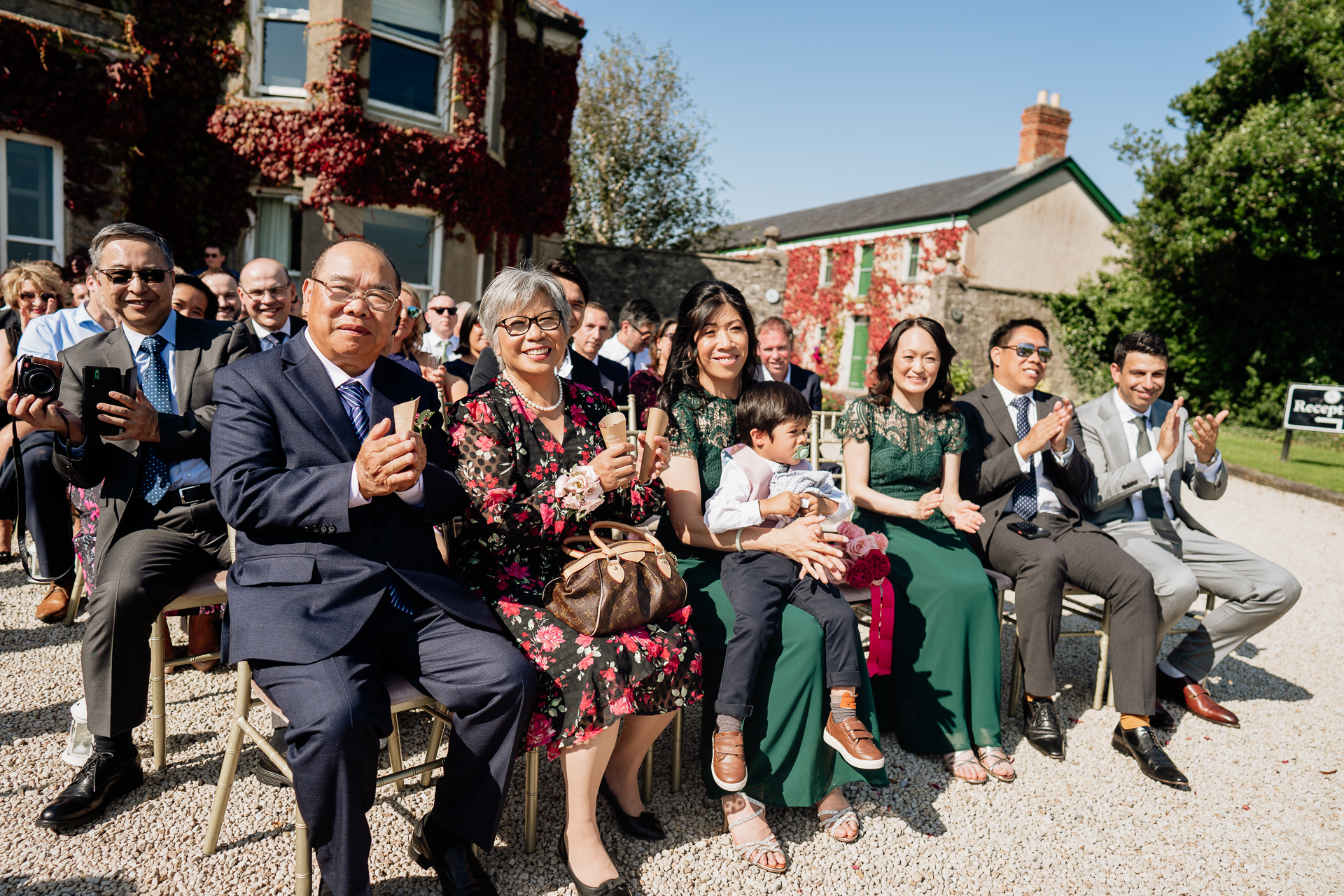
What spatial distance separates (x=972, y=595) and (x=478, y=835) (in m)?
2.49

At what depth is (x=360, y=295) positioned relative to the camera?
2594 millimetres

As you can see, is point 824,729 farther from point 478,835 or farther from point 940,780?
point 478,835

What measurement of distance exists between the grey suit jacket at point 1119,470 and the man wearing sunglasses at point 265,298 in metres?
4.79

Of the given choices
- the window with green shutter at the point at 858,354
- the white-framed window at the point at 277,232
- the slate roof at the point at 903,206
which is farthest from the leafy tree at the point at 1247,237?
the white-framed window at the point at 277,232

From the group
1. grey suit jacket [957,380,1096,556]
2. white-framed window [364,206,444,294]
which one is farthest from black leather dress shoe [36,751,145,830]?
white-framed window [364,206,444,294]

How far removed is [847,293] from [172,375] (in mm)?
23111

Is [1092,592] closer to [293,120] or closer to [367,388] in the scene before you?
[367,388]

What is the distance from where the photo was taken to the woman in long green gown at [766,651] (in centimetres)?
304

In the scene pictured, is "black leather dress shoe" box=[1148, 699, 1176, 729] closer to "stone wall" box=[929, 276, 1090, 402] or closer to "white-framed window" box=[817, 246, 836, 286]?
"stone wall" box=[929, 276, 1090, 402]

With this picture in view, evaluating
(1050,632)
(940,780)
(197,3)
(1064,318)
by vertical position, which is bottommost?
(940,780)

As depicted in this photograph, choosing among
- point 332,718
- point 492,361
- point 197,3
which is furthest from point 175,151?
point 332,718

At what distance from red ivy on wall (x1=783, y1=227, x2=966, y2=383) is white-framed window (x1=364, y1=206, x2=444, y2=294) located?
12.1 metres

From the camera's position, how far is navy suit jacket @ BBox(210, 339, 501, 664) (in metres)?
2.38

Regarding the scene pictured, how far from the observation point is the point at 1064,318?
21.1 meters
